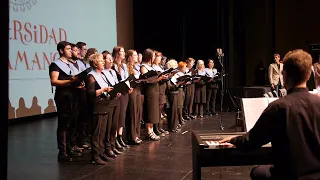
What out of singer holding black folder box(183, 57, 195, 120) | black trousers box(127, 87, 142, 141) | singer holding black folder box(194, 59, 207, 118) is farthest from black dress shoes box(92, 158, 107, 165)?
singer holding black folder box(194, 59, 207, 118)

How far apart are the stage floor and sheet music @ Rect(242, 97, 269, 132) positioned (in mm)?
1243

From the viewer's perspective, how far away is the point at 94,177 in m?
4.08

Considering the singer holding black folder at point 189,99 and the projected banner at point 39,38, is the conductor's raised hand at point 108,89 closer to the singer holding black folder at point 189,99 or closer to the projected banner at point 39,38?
the projected banner at point 39,38

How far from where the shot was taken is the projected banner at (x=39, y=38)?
26.0ft

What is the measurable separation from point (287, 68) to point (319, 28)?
12.4 m

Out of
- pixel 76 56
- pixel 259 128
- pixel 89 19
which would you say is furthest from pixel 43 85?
pixel 259 128

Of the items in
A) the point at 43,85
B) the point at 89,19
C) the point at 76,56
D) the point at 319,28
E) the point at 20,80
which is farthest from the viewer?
the point at 319,28

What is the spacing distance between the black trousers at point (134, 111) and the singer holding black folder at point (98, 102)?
1.03 metres

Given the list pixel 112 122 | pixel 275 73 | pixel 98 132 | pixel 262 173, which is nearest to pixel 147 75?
pixel 112 122

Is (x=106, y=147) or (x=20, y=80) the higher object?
(x=20, y=80)

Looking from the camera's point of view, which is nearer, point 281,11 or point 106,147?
point 106,147

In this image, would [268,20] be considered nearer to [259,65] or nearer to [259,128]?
[259,65]

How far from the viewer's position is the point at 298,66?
209 cm

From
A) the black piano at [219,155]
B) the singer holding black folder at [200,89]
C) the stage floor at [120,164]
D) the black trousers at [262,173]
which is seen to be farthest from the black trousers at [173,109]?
the black trousers at [262,173]
